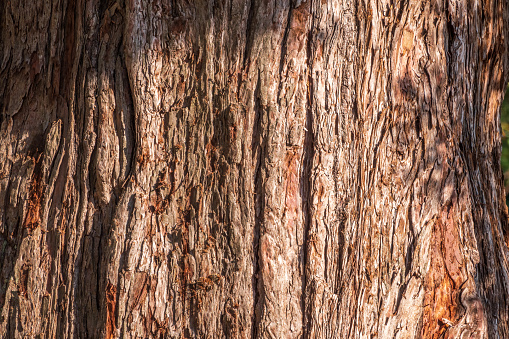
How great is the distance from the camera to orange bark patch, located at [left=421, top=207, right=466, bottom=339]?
1747mm

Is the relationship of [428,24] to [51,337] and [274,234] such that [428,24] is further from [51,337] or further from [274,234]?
[51,337]

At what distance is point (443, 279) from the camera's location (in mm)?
1781

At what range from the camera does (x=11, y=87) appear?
6.22ft

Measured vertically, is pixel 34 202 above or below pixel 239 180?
below

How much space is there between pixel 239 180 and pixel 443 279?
89 cm

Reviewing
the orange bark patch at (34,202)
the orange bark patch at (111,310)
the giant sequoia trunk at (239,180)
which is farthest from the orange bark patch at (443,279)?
the orange bark patch at (34,202)

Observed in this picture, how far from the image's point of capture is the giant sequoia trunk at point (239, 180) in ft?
5.32

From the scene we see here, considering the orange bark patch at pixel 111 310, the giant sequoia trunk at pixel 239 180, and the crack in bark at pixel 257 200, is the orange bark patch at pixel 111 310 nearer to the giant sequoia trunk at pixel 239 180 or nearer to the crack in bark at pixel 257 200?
the giant sequoia trunk at pixel 239 180

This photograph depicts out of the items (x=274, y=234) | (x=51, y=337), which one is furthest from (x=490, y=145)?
(x=51, y=337)

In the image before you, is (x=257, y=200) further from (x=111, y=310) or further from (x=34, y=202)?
(x=34, y=202)

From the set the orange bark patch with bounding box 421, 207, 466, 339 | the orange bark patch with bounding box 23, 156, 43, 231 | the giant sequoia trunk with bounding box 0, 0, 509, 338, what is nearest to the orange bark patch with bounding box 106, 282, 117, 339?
the giant sequoia trunk with bounding box 0, 0, 509, 338

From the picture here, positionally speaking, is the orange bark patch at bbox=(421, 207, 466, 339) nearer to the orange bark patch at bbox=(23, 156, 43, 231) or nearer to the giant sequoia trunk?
the giant sequoia trunk

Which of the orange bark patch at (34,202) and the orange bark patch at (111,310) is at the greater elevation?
the orange bark patch at (34,202)

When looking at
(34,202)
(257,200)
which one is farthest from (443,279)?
(34,202)
